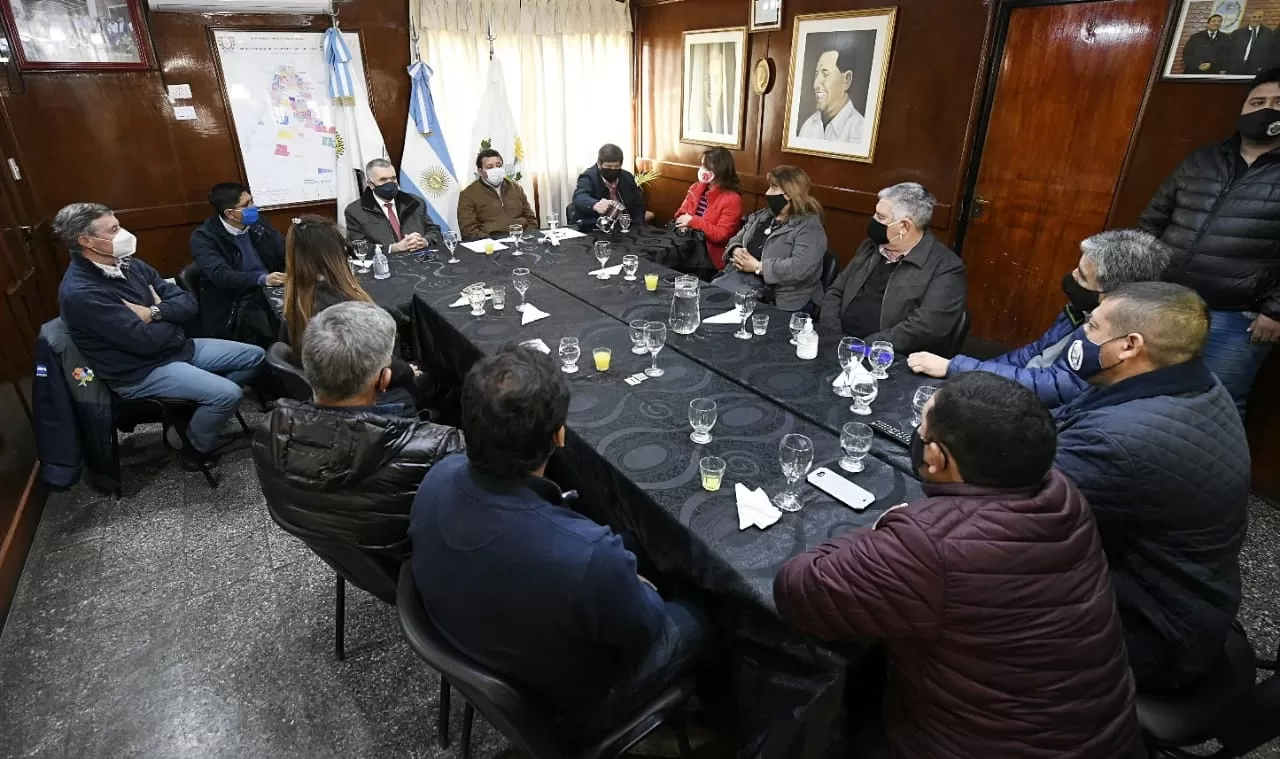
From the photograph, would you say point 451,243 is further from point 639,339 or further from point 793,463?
point 793,463

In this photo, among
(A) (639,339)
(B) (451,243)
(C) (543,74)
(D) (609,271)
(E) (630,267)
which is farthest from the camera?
(C) (543,74)

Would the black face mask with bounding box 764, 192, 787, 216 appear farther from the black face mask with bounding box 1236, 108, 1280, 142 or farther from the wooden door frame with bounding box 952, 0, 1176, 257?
the black face mask with bounding box 1236, 108, 1280, 142

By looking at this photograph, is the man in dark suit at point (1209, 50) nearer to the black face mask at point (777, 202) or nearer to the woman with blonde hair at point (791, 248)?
the woman with blonde hair at point (791, 248)

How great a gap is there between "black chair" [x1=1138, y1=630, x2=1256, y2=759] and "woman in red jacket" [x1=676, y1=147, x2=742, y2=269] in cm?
363

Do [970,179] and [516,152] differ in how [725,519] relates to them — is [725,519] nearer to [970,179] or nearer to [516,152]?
[970,179]

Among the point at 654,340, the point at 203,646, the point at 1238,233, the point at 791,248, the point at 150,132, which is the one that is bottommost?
the point at 203,646

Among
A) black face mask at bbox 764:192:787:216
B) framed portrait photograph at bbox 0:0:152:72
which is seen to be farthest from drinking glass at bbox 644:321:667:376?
framed portrait photograph at bbox 0:0:152:72

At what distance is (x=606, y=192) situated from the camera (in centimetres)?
524

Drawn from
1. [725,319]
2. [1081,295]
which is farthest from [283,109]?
[1081,295]

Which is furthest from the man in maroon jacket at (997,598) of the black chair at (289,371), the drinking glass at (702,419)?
the black chair at (289,371)

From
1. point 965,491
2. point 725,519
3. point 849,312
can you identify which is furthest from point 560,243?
point 965,491

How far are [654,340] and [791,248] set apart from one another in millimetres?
1466

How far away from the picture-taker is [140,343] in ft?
9.03

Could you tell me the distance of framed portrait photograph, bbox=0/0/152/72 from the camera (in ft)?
12.7
